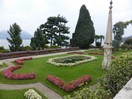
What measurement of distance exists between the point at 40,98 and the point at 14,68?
682 centimetres

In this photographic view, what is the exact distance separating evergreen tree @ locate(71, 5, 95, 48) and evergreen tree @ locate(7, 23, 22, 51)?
11.7 m

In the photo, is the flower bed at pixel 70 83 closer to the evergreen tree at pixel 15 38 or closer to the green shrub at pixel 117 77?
the green shrub at pixel 117 77

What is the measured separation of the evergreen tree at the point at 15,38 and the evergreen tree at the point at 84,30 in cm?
1169

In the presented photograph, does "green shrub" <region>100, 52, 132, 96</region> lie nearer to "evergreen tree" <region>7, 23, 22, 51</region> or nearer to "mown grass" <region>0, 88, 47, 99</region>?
"mown grass" <region>0, 88, 47, 99</region>

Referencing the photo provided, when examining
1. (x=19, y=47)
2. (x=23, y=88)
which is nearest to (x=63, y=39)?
(x=19, y=47)

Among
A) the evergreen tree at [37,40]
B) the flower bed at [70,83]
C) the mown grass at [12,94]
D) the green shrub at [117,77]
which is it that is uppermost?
the evergreen tree at [37,40]

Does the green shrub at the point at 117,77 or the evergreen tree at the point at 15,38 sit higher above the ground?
the evergreen tree at the point at 15,38

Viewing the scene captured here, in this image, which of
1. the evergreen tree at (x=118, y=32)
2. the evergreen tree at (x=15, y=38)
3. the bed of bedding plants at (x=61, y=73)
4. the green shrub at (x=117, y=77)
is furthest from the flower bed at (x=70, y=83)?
the evergreen tree at (x=118, y=32)

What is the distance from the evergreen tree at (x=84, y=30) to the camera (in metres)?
33.1

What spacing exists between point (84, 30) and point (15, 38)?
13.1m

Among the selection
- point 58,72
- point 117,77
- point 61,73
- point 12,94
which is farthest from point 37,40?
point 117,77

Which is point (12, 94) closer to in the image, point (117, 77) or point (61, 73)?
point (61, 73)

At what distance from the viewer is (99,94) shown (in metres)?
5.11

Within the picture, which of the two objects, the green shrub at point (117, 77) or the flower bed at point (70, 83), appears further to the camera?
the flower bed at point (70, 83)
